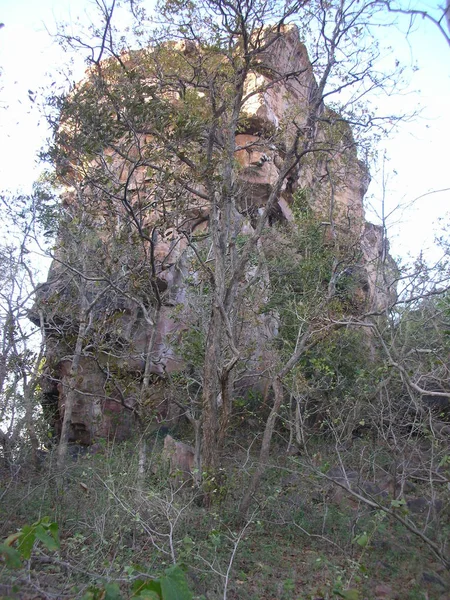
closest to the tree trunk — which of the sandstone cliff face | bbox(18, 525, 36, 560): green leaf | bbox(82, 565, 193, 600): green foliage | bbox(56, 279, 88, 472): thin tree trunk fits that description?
the sandstone cliff face

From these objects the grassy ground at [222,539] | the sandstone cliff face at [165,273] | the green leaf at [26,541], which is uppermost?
the sandstone cliff face at [165,273]

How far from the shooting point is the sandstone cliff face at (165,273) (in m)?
9.09

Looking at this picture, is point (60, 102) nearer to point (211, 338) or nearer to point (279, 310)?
point (211, 338)

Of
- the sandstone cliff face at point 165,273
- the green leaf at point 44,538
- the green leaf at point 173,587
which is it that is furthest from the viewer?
the sandstone cliff face at point 165,273

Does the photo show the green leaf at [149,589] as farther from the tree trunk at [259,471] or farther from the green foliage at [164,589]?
the tree trunk at [259,471]

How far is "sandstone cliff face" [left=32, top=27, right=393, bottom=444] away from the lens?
9.09 metres

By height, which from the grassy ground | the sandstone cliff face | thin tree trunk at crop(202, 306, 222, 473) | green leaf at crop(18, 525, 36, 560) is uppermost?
the sandstone cliff face

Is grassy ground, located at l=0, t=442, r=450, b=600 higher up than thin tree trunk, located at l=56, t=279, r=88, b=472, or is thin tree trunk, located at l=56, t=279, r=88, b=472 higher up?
thin tree trunk, located at l=56, t=279, r=88, b=472

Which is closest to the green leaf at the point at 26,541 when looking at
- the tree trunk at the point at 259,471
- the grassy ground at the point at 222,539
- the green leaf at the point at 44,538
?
the green leaf at the point at 44,538

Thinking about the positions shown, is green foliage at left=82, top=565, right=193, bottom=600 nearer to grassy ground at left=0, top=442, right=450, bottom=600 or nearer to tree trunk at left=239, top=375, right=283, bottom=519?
grassy ground at left=0, top=442, right=450, bottom=600

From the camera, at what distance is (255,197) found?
1617 centimetres

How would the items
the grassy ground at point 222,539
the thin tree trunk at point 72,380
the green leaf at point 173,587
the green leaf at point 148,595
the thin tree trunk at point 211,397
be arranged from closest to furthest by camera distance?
the green leaf at point 173,587 < the green leaf at point 148,595 < the grassy ground at point 222,539 < the thin tree trunk at point 211,397 < the thin tree trunk at point 72,380

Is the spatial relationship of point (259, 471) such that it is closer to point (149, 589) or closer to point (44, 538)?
point (149, 589)

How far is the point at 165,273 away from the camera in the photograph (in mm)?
14250
